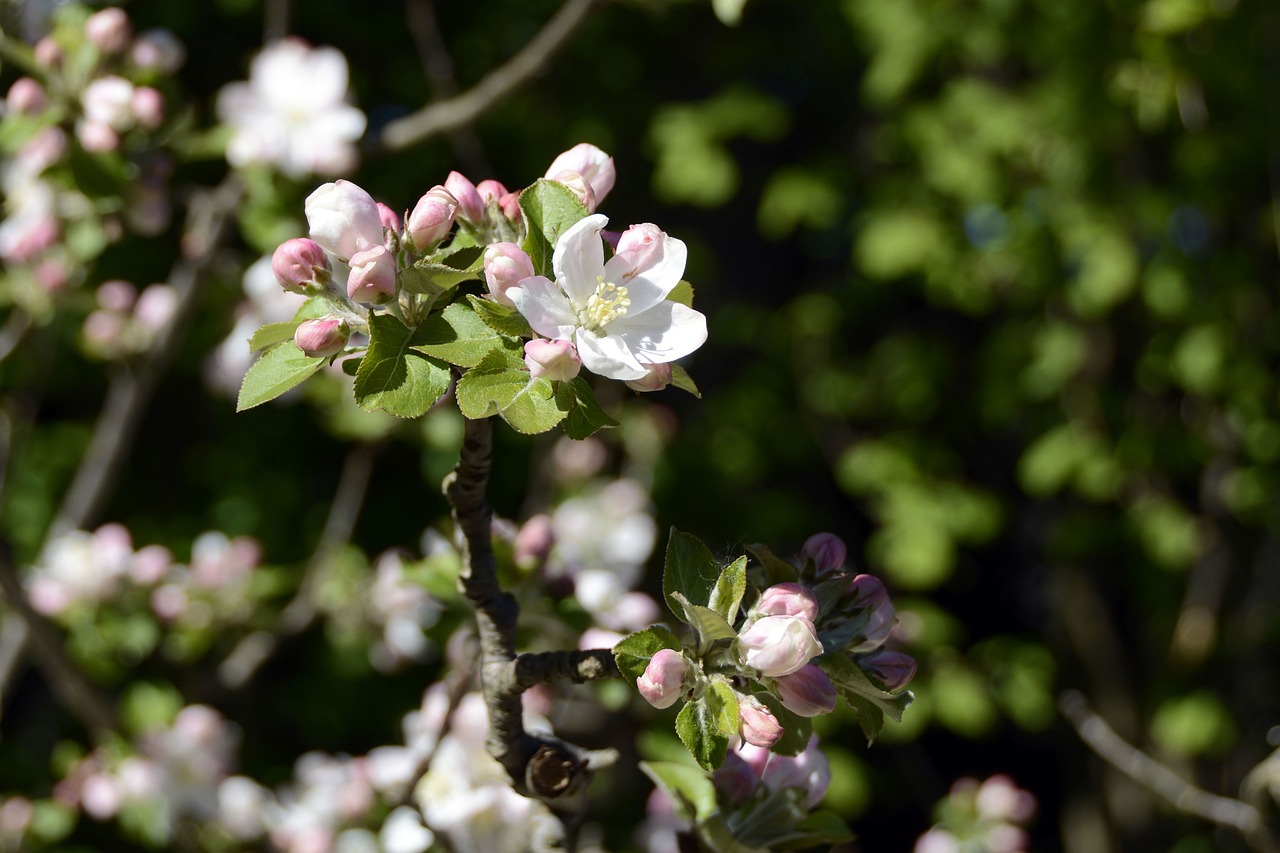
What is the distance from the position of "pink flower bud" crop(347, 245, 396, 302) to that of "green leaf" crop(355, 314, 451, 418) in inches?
0.6

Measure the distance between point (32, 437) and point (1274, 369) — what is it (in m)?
3.28

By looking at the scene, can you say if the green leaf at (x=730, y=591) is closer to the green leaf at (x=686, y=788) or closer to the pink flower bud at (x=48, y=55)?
the green leaf at (x=686, y=788)

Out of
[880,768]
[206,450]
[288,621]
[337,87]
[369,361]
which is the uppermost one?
[369,361]

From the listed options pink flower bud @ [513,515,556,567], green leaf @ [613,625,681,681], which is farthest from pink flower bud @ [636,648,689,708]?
pink flower bud @ [513,515,556,567]

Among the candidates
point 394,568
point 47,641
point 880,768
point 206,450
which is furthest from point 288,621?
point 880,768

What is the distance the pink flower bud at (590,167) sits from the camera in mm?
828

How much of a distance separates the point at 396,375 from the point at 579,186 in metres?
0.19

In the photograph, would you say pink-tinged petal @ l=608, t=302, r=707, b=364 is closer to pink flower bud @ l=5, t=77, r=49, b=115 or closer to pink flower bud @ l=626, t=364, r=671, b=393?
pink flower bud @ l=626, t=364, r=671, b=393

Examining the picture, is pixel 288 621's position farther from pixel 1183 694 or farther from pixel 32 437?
pixel 1183 694

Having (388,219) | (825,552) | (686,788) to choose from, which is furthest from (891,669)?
(388,219)

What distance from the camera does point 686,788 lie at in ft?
3.07

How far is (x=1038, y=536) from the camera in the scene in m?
3.85

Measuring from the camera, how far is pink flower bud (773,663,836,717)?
0.70 m

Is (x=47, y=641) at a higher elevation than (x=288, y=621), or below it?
higher
